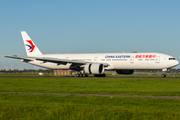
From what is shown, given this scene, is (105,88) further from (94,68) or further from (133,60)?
(133,60)

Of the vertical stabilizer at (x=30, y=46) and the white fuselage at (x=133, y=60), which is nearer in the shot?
the white fuselage at (x=133, y=60)

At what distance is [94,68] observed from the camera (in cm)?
4975

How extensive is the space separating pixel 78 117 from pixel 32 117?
2296 mm

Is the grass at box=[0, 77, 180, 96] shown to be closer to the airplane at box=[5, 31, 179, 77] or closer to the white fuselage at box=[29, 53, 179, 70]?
the white fuselage at box=[29, 53, 179, 70]

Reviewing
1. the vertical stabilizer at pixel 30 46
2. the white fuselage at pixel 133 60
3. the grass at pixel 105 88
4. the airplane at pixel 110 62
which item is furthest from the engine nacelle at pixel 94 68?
the vertical stabilizer at pixel 30 46

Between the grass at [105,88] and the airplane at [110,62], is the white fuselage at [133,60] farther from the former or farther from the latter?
the grass at [105,88]

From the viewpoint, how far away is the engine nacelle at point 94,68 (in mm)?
49597

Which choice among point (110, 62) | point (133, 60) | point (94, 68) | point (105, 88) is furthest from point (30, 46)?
point (105, 88)

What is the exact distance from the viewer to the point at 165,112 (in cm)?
1291

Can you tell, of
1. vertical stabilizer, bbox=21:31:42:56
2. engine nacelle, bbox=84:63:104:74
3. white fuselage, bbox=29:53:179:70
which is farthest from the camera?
vertical stabilizer, bbox=21:31:42:56

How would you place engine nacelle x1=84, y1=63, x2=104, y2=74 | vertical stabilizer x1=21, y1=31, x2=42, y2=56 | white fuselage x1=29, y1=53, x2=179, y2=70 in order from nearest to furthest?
white fuselage x1=29, y1=53, x2=179, y2=70, engine nacelle x1=84, y1=63, x2=104, y2=74, vertical stabilizer x1=21, y1=31, x2=42, y2=56

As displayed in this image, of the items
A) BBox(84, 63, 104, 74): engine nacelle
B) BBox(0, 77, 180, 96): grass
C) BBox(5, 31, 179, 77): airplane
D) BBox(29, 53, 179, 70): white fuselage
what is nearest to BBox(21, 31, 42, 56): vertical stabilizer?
BBox(5, 31, 179, 77): airplane

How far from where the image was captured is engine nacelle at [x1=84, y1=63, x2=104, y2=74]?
163 feet

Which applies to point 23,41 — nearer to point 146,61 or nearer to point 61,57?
point 61,57
